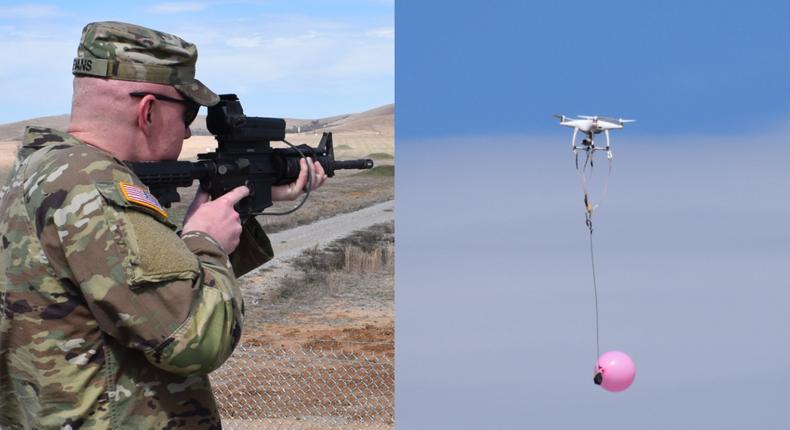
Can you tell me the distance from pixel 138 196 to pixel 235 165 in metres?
1.02

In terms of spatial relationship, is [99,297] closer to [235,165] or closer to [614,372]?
[235,165]

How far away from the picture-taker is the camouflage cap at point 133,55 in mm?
2814

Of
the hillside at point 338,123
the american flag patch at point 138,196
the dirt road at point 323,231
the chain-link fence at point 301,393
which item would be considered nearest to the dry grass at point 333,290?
the dirt road at point 323,231

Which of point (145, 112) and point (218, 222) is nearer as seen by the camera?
point (145, 112)

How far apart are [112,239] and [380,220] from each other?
2978cm

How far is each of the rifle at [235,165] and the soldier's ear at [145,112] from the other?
28 centimetres

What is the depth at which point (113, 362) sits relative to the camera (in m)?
2.76

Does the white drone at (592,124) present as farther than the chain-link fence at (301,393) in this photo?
No

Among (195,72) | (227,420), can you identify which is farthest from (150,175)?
(227,420)

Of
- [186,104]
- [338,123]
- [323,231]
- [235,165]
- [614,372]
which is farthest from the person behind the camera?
[338,123]

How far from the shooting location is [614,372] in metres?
7.11

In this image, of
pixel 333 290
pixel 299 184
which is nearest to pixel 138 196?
pixel 299 184

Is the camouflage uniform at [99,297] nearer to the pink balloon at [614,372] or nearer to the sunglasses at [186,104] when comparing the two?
the sunglasses at [186,104]

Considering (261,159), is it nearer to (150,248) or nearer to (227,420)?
(150,248)
